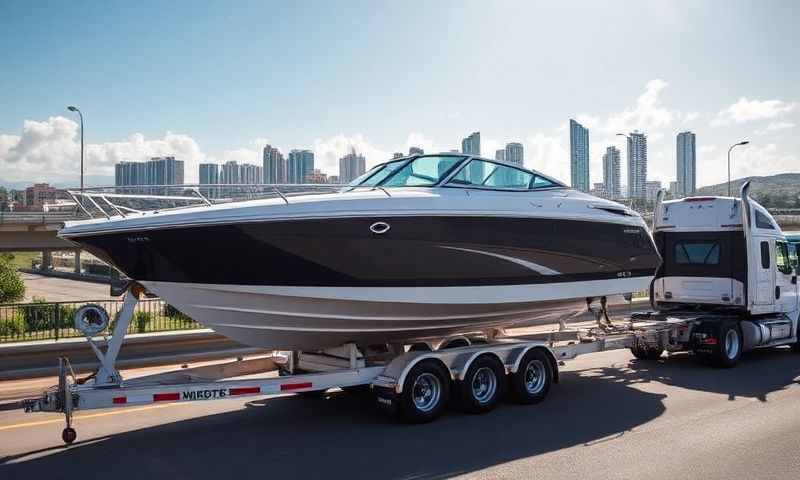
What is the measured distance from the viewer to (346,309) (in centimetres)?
810

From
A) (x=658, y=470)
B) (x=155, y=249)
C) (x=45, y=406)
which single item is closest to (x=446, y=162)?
(x=155, y=249)

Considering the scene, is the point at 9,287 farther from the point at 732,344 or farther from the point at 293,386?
the point at 732,344

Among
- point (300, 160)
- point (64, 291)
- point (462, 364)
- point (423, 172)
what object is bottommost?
point (64, 291)

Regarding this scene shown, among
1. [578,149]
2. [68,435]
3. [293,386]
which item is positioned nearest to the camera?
[68,435]

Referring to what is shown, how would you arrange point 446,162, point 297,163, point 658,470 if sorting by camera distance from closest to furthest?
point 658,470 → point 446,162 → point 297,163

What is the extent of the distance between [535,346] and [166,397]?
4.69 meters

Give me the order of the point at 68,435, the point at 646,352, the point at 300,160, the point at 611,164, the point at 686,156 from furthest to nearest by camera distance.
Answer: the point at 686,156 → the point at 611,164 → the point at 300,160 → the point at 646,352 → the point at 68,435

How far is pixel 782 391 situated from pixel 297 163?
14.9 metres

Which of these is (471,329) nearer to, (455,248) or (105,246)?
(455,248)

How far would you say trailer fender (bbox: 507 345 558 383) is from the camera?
904 cm

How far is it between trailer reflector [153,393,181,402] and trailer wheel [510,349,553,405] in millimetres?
4145

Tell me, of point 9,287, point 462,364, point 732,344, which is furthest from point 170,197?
point 9,287

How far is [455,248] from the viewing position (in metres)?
8.62

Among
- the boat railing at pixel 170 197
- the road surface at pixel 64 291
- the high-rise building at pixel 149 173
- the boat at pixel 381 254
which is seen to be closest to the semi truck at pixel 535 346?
the boat at pixel 381 254
